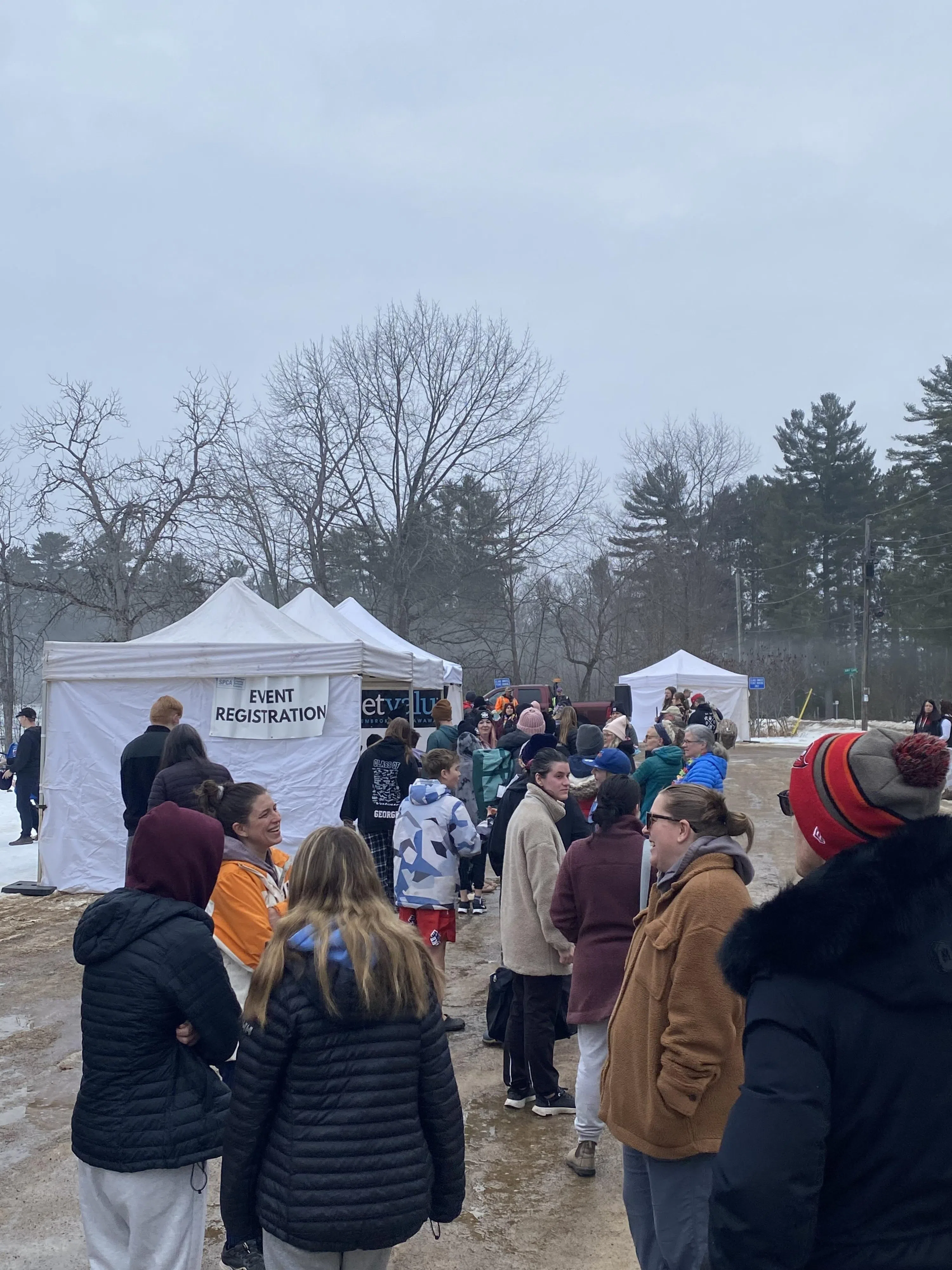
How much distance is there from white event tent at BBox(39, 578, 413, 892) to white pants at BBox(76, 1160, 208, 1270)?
7.58 metres

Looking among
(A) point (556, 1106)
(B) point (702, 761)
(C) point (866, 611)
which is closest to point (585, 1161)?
(A) point (556, 1106)

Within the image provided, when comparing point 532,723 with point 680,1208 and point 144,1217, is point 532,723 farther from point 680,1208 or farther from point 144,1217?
point 144,1217

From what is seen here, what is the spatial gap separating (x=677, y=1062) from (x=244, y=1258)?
2.02m

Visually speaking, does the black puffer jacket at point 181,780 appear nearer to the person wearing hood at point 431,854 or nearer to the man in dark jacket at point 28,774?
the person wearing hood at point 431,854

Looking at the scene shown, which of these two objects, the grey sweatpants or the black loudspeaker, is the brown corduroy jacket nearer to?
the grey sweatpants

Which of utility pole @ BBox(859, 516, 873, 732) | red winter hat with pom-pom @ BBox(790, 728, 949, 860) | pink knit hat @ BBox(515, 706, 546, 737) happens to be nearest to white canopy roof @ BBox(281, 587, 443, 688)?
pink knit hat @ BBox(515, 706, 546, 737)

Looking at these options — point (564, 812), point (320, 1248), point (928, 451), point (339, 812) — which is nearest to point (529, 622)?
point (928, 451)

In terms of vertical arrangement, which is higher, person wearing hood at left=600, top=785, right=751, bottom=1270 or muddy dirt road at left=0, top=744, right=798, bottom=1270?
person wearing hood at left=600, top=785, right=751, bottom=1270

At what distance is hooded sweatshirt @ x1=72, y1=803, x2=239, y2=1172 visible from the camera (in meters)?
2.92

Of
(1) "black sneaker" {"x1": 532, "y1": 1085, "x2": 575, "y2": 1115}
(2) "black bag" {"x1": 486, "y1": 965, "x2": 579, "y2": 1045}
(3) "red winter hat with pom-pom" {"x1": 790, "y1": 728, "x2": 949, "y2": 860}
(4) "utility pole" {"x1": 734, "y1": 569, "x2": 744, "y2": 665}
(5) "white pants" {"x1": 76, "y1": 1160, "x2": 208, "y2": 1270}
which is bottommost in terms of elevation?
(1) "black sneaker" {"x1": 532, "y1": 1085, "x2": 575, "y2": 1115}

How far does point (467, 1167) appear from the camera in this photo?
473cm

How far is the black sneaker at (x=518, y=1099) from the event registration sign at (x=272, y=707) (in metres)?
5.79

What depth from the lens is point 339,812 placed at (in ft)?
34.8

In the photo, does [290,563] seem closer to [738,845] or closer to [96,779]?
[96,779]
